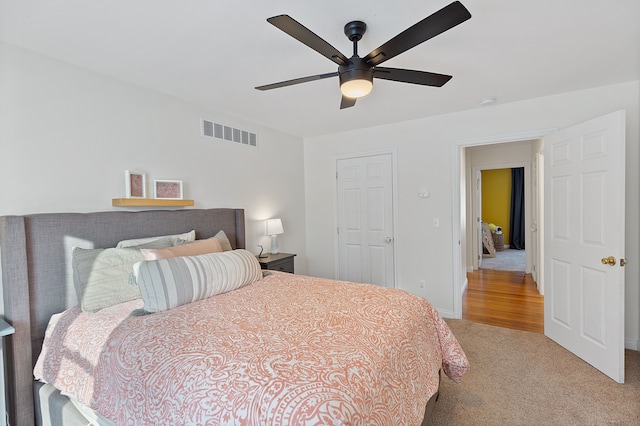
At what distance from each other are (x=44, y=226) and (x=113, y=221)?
388 millimetres

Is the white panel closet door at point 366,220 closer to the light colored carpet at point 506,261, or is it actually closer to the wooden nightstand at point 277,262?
the wooden nightstand at point 277,262

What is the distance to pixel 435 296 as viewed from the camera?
368 centimetres

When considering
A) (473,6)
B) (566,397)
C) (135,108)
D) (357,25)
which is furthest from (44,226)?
(566,397)

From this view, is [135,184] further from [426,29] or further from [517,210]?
[517,210]

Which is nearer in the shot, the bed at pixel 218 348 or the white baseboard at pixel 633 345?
the bed at pixel 218 348

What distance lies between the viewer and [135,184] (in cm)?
242

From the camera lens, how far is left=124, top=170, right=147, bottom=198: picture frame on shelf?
2355mm

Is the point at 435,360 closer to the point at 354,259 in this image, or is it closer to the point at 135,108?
the point at 354,259

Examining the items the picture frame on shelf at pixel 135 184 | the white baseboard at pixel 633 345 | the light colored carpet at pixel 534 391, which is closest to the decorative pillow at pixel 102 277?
the picture frame on shelf at pixel 135 184

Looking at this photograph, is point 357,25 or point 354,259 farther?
point 354,259

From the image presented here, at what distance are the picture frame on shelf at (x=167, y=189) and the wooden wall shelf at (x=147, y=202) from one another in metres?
0.07

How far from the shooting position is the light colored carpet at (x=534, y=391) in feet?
6.35

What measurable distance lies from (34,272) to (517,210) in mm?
9354

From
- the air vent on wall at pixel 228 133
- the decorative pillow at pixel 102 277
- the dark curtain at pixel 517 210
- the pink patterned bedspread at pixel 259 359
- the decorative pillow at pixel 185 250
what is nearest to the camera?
the pink patterned bedspread at pixel 259 359
